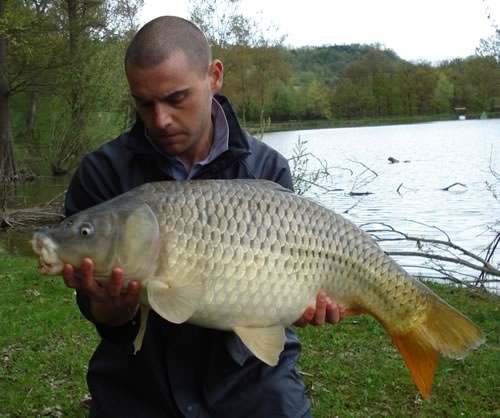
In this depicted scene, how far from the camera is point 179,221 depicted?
5.26ft

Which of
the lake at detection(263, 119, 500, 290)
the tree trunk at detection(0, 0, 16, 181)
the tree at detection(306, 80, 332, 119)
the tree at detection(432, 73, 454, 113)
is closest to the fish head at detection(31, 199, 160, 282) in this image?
the lake at detection(263, 119, 500, 290)

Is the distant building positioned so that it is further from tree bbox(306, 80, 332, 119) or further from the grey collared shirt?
the grey collared shirt

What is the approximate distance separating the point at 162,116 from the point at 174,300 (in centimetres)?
50

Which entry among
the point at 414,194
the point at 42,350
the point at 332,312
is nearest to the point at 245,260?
the point at 332,312

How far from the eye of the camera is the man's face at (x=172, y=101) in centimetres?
180

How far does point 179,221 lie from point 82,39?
1495 centimetres

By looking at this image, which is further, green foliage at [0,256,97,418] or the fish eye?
green foliage at [0,256,97,418]

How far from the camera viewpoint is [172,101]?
182 centimetres

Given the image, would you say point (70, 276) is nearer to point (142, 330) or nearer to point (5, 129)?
point (142, 330)

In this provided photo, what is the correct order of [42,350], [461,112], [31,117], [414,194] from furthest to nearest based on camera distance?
[461,112] < [31,117] < [414,194] < [42,350]

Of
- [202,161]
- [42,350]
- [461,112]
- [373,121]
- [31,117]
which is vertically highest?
[202,161]

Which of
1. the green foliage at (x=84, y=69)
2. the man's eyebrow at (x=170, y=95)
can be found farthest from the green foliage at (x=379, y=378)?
the green foliage at (x=84, y=69)

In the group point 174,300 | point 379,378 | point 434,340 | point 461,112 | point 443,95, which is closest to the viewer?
point 174,300

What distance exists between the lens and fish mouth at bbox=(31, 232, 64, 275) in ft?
5.14
